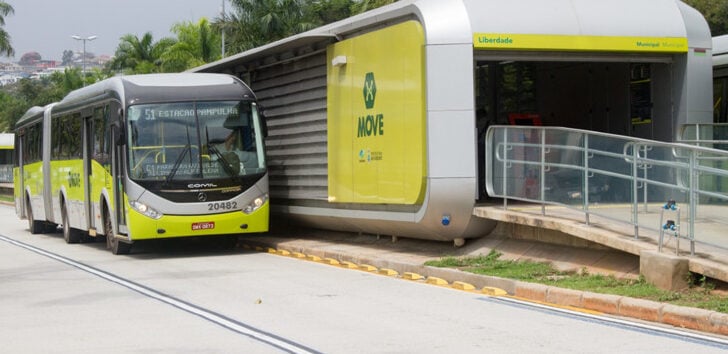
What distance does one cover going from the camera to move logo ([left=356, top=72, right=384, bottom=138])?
17453 mm

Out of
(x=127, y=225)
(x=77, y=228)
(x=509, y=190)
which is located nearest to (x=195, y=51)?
(x=77, y=228)

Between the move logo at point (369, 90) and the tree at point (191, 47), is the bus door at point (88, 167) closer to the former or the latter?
the move logo at point (369, 90)

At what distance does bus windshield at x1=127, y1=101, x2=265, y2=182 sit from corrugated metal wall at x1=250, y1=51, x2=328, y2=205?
90cm

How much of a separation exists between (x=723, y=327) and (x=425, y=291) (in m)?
4.59

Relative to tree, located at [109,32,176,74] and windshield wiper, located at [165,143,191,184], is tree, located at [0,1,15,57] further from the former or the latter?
windshield wiper, located at [165,143,191,184]

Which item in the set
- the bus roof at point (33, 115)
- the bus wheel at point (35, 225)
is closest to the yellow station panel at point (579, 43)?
the bus roof at point (33, 115)

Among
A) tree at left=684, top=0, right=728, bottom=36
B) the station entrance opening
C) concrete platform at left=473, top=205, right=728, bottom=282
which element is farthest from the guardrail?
tree at left=684, top=0, right=728, bottom=36

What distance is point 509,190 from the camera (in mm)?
15781

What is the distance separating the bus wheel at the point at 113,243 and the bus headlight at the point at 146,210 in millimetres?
1677

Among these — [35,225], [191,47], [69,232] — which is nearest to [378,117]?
[69,232]

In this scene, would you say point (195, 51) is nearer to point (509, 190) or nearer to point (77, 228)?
point (77, 228)

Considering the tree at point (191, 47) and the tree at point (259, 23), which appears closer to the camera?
the tree at point (259, 23)

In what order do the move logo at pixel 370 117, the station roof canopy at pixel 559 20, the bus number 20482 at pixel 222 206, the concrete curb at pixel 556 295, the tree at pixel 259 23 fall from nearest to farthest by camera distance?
the concrete curb at pixel 556 295, the station roof canopy at pixel 559 20, the move logo at pixel 370 117, the bus number 20482 at pixel 222 206, the tree at pixel 259 23

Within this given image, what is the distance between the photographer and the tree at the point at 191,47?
64.8 m
